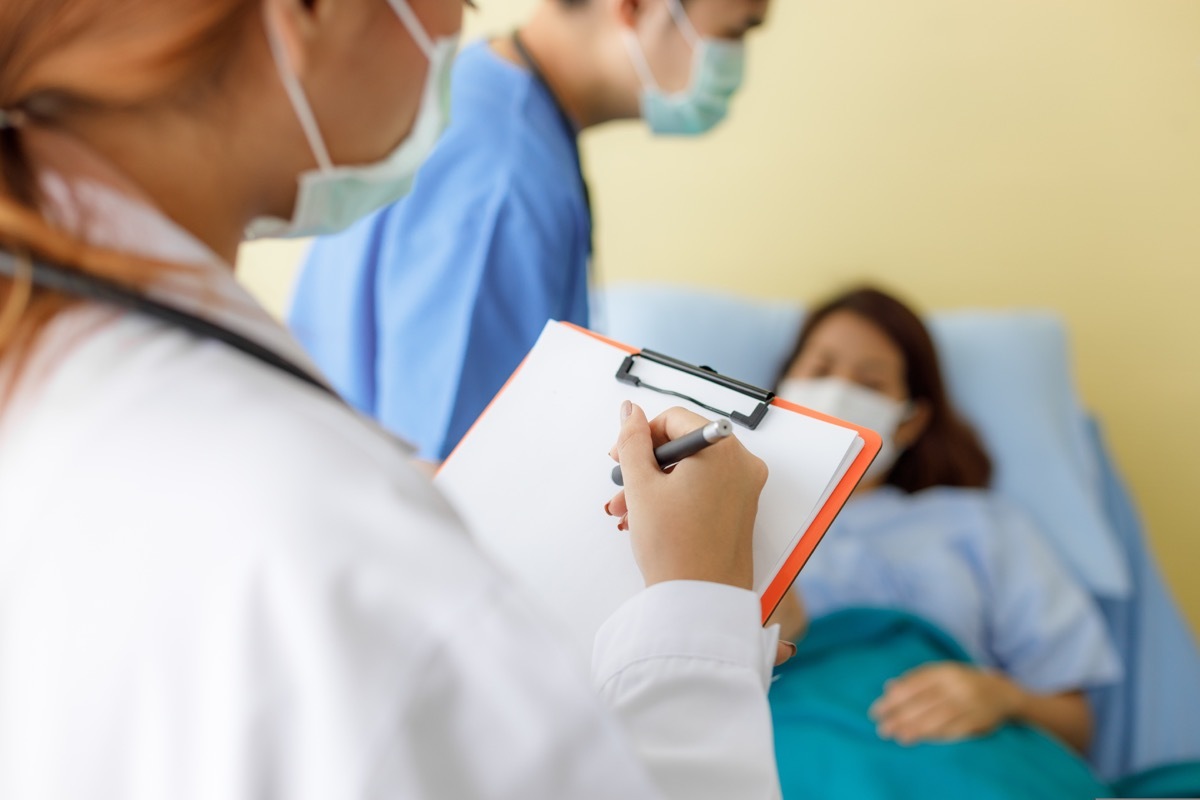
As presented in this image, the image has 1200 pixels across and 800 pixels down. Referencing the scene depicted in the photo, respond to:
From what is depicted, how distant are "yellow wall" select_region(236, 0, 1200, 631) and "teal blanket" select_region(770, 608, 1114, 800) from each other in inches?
29.7

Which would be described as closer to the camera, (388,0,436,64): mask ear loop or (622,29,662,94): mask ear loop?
(388,0,436,64): mask ear loop

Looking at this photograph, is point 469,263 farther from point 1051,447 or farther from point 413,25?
point 1051,447

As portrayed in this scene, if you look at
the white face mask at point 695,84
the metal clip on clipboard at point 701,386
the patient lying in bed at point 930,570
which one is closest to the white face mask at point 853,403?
the patient lying in bed at point 930,570

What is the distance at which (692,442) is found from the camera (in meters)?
0.60

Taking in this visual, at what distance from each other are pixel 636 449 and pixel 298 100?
29 cm

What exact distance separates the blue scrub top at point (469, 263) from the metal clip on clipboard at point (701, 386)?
0.28 m

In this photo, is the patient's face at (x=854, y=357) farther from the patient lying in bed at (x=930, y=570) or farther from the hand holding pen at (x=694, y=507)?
the hand holding pen at (x=694, y=507)

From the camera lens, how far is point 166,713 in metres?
0.37

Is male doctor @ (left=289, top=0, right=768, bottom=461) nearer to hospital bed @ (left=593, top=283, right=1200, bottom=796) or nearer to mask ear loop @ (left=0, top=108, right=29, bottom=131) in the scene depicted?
hospital bed @ (left=593, top=283, right=1200, bottom=796)

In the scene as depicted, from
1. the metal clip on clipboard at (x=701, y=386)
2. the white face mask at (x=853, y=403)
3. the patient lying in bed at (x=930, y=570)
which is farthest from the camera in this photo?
the white face mask at (x=853, y=403)

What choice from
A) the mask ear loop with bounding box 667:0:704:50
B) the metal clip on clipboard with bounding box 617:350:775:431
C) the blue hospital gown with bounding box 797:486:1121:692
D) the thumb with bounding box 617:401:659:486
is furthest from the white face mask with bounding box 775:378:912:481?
the thumb with bounding box 617:401:659:486

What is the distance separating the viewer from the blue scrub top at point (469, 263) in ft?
3.24

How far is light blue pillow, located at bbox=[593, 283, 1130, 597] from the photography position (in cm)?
164

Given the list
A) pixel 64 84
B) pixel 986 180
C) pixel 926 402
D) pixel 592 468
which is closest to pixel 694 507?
pixel 592 468
